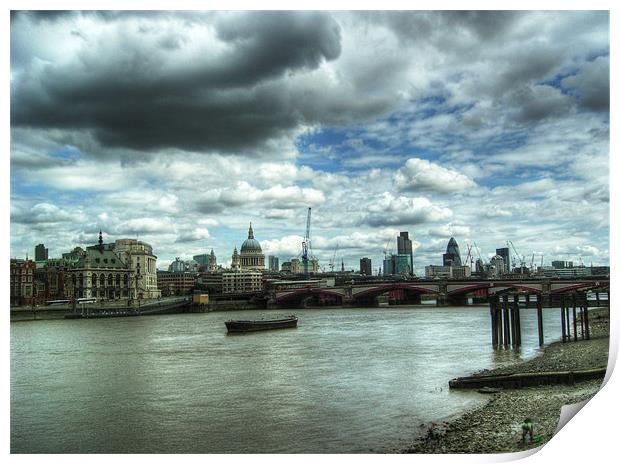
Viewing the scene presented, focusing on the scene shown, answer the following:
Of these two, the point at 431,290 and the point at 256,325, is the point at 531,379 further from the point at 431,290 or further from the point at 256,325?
the point at 431,290

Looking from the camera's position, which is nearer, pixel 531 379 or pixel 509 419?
pixel 509 419

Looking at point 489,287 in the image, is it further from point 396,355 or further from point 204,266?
Answer: point 204,266

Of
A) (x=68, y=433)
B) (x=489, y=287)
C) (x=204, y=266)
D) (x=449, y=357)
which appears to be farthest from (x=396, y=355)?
(x=204, y=266)

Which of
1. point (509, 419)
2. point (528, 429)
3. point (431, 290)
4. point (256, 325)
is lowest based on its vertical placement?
point (256, 325)

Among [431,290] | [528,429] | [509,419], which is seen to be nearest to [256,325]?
[509,419]

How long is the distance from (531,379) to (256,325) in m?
26.1

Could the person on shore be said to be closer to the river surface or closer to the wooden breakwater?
the river surface

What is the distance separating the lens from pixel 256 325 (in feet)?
131

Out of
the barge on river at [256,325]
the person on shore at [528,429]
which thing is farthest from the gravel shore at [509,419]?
the barge on river at [256,325]

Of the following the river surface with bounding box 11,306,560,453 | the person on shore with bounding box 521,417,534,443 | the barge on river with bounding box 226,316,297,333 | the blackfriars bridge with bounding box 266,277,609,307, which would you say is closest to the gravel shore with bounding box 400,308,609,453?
the person on shore with bounding box 521,417,534,443

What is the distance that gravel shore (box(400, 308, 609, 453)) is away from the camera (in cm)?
1097

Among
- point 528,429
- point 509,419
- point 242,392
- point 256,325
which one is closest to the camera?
point 528,429

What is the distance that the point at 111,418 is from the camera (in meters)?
14.3

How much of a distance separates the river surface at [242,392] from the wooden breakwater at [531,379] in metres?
0.63
